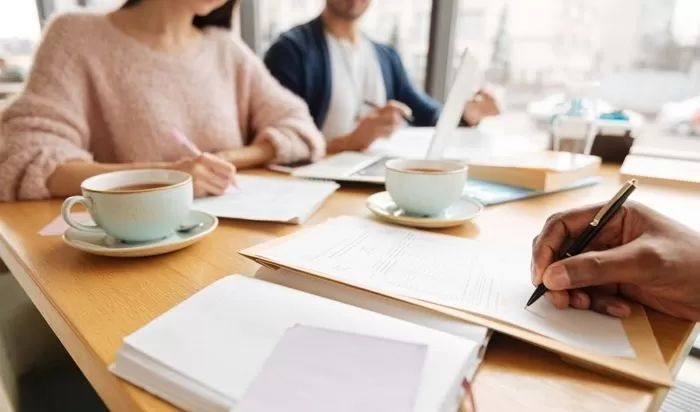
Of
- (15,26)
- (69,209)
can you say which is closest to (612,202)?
(69,209)

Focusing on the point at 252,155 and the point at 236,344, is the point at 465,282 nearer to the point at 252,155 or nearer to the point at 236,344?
the point at 236,344

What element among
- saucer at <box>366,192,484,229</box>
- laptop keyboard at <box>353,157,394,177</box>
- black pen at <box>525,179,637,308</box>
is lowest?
laptop keyboard at <box>353,157,394,177</box>

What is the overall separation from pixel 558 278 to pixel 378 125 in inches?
31.3

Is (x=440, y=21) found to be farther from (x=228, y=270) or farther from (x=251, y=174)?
(x=228, y=270)

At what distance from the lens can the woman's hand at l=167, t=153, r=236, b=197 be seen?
80 centimetres

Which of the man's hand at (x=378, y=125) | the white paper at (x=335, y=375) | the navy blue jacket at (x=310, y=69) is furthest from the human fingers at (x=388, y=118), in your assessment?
the white paper at (x=335, y=375)

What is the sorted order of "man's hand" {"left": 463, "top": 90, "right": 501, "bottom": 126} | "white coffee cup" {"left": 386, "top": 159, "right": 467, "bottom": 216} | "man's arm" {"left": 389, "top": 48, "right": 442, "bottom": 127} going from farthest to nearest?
"man's arm" {"left": 389, "top": 48, "right": 442, "bottom": 127}
"man's hand" {"left": 463, "top": 90, "right": 501, "bottom": 126}
"white coffee cup" {"left": 386, "top": 159, "right": 467, "bottom": 216}

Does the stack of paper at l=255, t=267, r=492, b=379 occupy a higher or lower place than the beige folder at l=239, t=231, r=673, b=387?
lower

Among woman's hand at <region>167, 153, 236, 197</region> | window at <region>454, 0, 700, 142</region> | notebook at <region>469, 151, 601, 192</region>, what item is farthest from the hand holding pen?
window at <region>454, 0, 700, 142</region>

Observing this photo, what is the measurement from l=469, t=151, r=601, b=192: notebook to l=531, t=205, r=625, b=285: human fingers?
327 mm

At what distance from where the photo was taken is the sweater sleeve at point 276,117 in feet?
3.50

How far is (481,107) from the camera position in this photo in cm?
135

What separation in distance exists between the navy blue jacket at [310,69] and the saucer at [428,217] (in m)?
0.88

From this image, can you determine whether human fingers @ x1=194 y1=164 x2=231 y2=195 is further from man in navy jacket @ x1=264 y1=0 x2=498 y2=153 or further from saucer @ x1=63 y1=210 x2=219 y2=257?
man in navy jacket @ x1=264 y1=0 x2=498 y2=153
